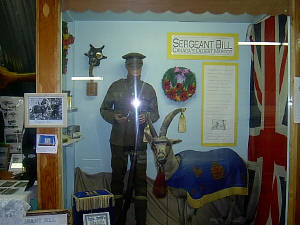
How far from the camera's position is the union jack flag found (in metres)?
2.26

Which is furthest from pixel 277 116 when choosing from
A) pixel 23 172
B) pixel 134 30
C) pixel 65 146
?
pixel 23 172

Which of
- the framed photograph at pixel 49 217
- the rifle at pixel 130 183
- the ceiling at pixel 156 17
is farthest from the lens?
the rifle at pixel 130 183

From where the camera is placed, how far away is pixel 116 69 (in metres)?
2.21

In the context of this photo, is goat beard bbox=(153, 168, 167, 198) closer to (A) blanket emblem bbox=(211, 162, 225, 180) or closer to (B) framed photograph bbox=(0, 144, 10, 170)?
(A) blanket emblem bbox=(211, 162, 225, 180)

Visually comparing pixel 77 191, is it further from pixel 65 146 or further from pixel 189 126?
pixel 189 126

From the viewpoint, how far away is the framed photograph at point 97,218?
202 centimetres

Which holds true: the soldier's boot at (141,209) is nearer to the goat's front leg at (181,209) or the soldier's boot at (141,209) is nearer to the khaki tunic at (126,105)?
the goat's front leg at (181,209)

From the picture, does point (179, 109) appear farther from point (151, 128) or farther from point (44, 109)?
point (44, 109)

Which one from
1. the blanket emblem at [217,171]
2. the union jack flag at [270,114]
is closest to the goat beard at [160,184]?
the blanket emblem at [217,171]

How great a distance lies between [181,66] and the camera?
2227 millimetres

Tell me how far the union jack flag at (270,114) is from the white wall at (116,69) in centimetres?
15

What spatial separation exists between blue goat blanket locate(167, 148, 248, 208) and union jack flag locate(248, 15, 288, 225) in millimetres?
151

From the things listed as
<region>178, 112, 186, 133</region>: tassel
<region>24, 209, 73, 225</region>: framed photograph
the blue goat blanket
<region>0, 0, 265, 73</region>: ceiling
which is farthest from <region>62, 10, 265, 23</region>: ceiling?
<region>24, 209, 73, 225</region>: framed photograph

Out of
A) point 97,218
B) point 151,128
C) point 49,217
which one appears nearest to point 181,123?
point 151,128
